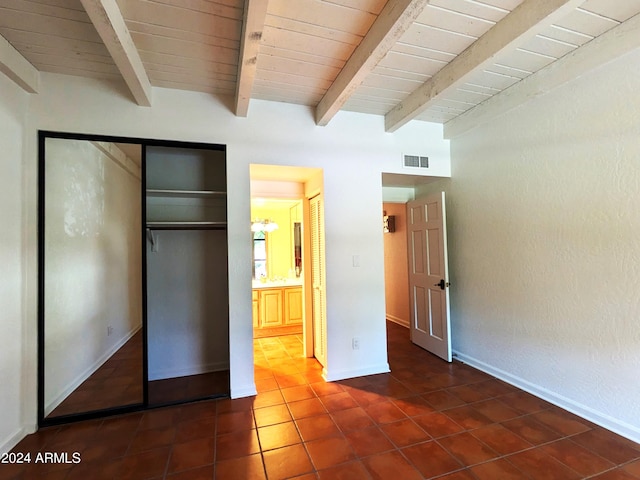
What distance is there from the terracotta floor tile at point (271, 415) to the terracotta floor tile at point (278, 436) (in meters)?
0.06

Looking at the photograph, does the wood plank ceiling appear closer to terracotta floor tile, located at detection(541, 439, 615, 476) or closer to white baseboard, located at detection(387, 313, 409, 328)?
terracotta floor tile, located at detection(541, 439, 615, 476)

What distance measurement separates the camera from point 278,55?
2.17 meters

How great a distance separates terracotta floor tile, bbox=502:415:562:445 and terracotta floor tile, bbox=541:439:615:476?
0.18ft

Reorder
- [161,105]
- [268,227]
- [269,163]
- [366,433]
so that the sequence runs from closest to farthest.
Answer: [366,433], [161,105], [269,163], [268,227]

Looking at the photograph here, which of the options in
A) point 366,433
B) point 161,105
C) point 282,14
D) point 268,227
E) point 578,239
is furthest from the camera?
point 268,227

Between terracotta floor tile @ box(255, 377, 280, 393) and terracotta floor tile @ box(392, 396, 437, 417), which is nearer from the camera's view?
terracotta floor tile @ box(392, 396, 437, 417)

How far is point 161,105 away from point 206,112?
36 centimetres

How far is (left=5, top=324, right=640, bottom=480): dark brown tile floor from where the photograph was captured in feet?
5.79

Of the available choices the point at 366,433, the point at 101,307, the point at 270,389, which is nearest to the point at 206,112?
the point at 101,307

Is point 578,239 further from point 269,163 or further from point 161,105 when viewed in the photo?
point 161,105

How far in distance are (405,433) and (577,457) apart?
3.34 ft

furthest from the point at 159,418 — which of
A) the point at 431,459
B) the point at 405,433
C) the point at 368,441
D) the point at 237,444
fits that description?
the point at 431,459

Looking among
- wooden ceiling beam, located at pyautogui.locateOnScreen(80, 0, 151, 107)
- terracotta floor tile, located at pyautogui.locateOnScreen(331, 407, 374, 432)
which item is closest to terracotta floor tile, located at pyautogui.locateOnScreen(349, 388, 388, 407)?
terracotta floor tile, located at pyautogui.locateOnScreen(331, 407, 374, 432)

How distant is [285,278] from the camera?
5195mm
